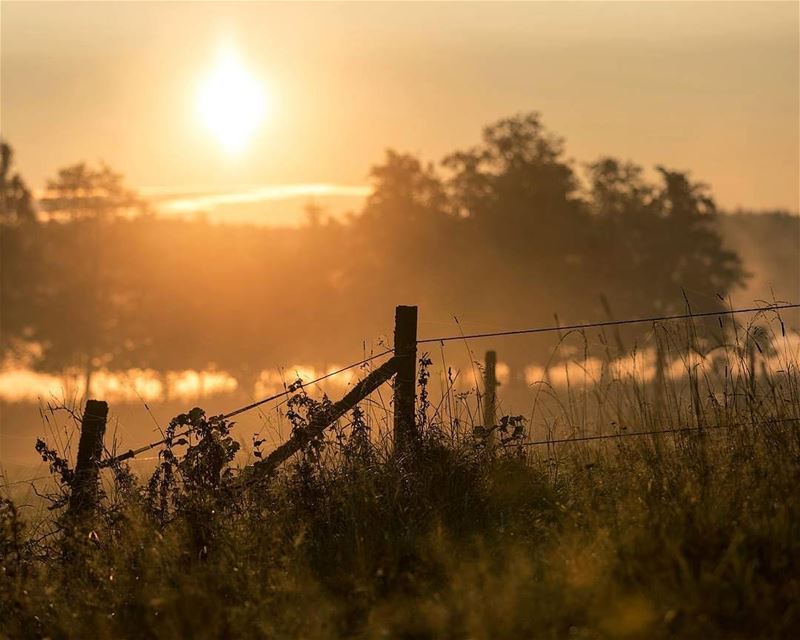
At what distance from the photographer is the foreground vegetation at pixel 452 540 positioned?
600 cm

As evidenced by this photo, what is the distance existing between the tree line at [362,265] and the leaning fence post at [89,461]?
43.8 metres

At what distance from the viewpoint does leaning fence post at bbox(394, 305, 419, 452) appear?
8616 millimetres

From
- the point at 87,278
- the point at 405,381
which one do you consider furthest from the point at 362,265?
the point at 405,381

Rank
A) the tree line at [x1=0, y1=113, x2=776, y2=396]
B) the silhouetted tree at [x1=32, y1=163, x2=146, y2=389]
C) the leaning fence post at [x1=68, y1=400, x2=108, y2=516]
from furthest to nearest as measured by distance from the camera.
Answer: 1. the silhouetted tree at [x1=32, y1=163, x2=146, y2=389]
2. the tree line at [x1=0, y1=113, x2=776, y2=396]
3. the leaning fence post at [x1=68, y1=400, x2=108, y2=516]

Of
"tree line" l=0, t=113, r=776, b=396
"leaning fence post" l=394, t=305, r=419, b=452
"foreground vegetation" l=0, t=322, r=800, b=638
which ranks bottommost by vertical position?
"foreground vegetation" l=0, t=322, r=800, b=638

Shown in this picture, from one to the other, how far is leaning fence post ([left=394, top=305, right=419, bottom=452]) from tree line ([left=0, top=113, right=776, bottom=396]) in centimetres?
4345

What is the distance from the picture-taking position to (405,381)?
29.2ft

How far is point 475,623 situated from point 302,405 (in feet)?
10.9

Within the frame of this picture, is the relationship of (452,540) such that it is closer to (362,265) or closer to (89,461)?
(89,461)

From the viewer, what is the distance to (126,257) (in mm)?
66188

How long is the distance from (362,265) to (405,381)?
4785 centimetres

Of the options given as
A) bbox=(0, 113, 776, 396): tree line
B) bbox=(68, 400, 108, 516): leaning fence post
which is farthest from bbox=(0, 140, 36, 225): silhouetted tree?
bbox=(68, 400, 108, 516): leaning fence post

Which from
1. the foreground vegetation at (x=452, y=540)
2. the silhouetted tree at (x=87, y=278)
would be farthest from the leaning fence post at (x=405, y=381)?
the silhouetted tree at (x=87, y=278)

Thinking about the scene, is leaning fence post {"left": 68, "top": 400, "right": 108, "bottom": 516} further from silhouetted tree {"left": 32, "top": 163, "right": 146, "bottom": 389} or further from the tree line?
silhouetted tree {"left": 32, "top": 163, "right": 146, "bottom": 389}
